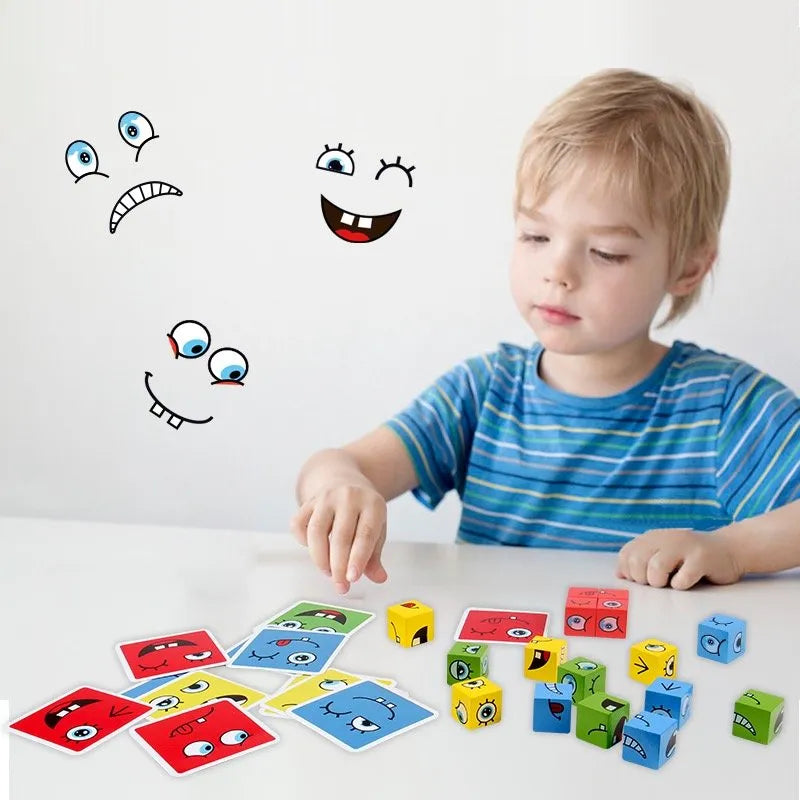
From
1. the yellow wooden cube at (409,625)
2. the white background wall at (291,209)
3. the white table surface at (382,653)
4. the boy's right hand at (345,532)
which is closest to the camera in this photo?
the white table surface at (382,653)

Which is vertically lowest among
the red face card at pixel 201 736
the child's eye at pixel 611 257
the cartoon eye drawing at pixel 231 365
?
the cartoon eye drawing at pixel 231 365

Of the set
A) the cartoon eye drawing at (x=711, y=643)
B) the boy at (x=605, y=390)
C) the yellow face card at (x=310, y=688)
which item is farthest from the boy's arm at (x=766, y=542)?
the yellow face card at (x=310, y=688)

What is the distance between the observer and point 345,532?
1.00 metres

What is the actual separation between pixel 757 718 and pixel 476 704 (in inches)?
7.1

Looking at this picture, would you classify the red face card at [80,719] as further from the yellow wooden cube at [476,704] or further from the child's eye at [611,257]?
the child's eye at [611,257]

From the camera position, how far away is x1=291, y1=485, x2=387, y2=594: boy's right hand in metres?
0.97

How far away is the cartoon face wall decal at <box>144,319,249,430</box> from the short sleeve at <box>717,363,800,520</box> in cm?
84

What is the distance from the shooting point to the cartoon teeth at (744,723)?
67 centimetres

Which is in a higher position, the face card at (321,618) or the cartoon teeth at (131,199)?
the cartoon teeth at (131,199)

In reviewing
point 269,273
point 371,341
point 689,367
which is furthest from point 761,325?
point 269,273

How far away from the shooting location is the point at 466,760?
645 mm

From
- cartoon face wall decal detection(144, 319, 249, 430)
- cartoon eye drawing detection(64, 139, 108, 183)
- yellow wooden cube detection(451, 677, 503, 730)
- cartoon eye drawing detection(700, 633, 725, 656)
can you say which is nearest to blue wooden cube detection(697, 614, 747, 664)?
cartoon eye drawing detection(700, 633, 725, 656)

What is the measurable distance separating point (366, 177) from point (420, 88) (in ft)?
0.54

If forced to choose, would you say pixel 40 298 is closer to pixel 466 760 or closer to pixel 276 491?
pixel 276 491
